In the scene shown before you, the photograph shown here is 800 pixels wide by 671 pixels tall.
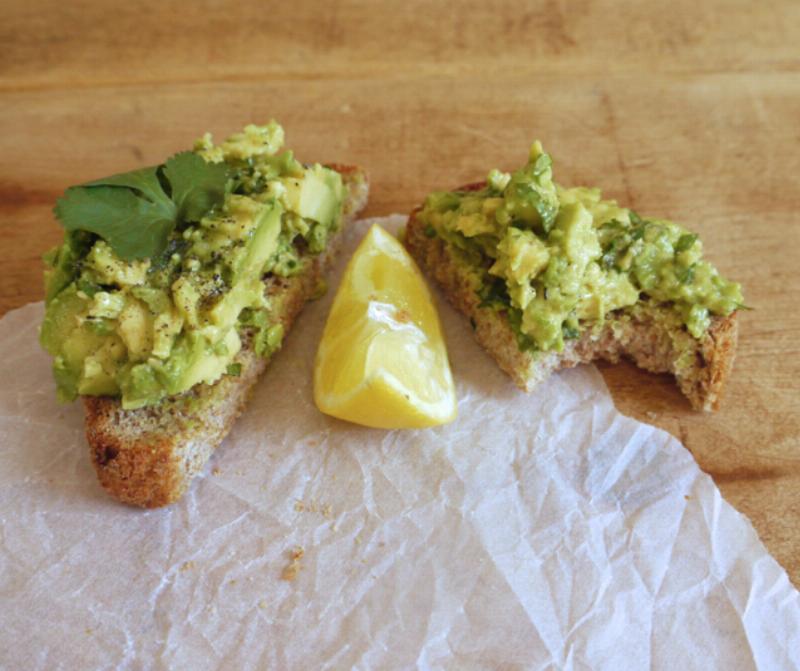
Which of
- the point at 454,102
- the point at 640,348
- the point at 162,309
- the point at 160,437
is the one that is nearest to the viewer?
the point at 162,309

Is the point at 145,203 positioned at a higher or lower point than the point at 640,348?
higher

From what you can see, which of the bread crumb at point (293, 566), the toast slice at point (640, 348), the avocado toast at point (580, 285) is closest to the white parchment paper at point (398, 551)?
the bread crumb at point (293, 566)

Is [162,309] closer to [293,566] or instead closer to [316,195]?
[316,195]

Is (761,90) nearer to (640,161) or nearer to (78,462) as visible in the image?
→ (640,161)

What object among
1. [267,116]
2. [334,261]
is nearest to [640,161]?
[334,261]

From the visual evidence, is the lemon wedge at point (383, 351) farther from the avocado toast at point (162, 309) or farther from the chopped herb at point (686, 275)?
the chopped herb at point (686, 275)

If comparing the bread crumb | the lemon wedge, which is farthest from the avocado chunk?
the bread crumb

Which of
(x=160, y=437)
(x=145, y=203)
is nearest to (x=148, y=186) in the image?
(x=145, y=203)
